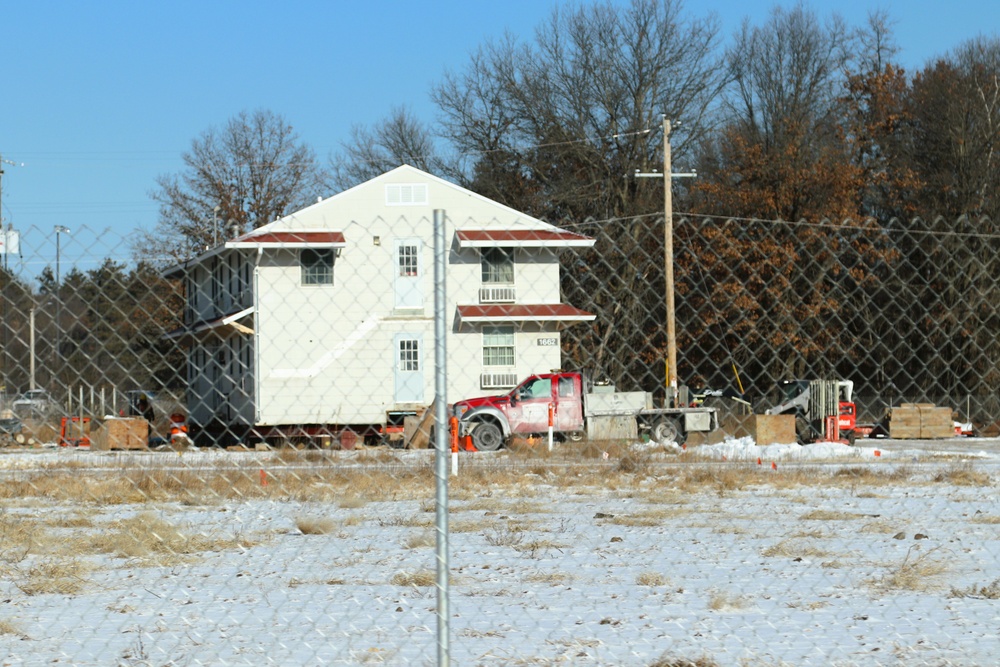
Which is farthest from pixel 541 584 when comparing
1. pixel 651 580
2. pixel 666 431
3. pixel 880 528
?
pixel 666 431

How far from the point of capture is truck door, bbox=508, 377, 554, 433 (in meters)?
29.9

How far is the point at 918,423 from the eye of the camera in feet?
122

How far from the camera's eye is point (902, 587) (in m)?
9.16

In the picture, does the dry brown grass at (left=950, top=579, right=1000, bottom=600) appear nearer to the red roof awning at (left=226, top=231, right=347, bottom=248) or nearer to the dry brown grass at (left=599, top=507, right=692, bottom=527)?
the dry brown grass at (left=599, top=507, right=692, bottom=527)

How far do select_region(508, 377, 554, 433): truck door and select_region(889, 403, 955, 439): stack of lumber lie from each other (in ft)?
42.6

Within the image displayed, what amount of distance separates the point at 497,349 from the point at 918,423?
13156 millimetres

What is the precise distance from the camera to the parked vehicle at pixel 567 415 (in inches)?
1172

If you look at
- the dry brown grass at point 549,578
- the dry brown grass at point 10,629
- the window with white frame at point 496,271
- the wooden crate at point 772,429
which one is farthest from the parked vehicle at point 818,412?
the dry brown grass at point 10,629

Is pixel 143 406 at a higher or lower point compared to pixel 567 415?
higher

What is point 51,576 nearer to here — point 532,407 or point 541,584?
point 541,584

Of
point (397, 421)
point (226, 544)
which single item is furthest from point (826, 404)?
point (226, 544)

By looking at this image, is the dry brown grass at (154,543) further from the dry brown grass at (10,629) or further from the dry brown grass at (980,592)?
the dry brown grass at (980,592)

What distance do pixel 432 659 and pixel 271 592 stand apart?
2570mm

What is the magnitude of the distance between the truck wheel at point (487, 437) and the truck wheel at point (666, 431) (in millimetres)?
3997
